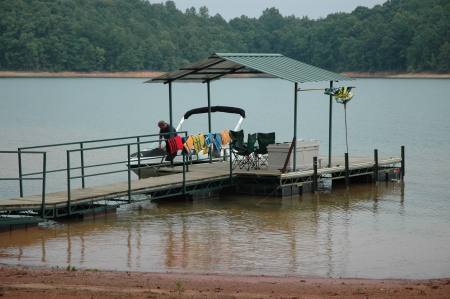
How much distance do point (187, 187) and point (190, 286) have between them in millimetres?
7298

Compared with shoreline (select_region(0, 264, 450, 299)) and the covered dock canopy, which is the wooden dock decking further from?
shoreline (select_region(0, 264, 450, 299))

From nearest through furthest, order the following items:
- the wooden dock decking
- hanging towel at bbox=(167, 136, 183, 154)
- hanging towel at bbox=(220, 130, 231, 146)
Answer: the wooden dock decking < hanging towel at bbox=(167, 136, 183, 154) < hanging towel at bbox=(220, 130, 231, 146)

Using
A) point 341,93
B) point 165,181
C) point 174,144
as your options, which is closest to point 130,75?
point 341,93

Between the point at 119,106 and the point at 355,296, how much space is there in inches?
2664

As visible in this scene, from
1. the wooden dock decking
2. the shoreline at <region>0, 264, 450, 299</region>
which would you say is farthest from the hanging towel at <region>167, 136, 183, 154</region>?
the shoreline at <region>0, 264, 450, 299</region>

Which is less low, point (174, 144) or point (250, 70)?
point (250, 70)

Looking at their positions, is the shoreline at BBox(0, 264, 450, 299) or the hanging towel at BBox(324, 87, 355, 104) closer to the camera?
the shoreline at BBox(0, 264, 450, 299)

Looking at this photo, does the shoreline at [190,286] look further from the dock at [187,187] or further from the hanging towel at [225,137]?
the hanging towel at [225,137]

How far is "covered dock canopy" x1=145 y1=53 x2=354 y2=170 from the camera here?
17691 millimetres

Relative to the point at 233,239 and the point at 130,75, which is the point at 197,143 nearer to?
the point at 233,239

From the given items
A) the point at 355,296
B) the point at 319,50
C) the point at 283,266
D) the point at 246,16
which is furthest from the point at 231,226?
the point at 246,16

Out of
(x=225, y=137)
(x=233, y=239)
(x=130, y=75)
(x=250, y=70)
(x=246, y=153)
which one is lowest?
(x=233, y=239)

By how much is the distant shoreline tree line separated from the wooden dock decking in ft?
293

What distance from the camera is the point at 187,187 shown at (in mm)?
17312
